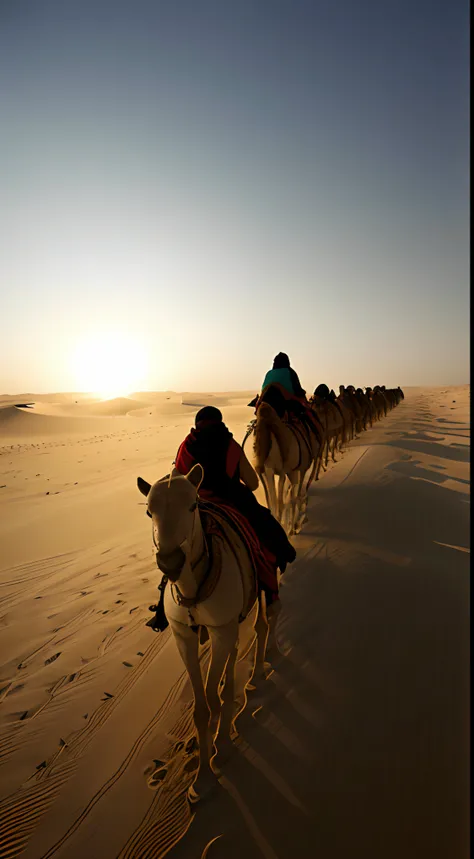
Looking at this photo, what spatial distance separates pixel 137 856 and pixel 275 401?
678 centimetres

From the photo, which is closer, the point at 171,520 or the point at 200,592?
the point at 171,520

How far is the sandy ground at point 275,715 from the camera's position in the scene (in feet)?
8.62

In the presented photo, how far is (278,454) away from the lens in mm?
7727

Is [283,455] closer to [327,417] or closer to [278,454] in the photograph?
[278,454]

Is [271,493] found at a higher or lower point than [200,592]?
lower

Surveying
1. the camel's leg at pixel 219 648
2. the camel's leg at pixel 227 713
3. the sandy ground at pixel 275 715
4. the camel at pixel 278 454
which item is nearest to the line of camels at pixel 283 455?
the camel at pixel 278 454

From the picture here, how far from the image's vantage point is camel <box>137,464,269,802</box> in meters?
2.23

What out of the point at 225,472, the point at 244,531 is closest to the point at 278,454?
the point at 225,472

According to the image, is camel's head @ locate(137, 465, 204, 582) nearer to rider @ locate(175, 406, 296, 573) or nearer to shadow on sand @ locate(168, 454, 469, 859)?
rider @ locate(175, 406, 296, 573)

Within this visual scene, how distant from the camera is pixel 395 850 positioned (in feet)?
7.88

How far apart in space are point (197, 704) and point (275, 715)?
0.91m

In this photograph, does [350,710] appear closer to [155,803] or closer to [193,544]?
[155,803]

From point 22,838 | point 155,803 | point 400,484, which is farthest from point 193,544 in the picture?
point 400,484

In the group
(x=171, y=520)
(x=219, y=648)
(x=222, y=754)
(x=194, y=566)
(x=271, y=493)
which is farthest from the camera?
(x=271, y=493)
